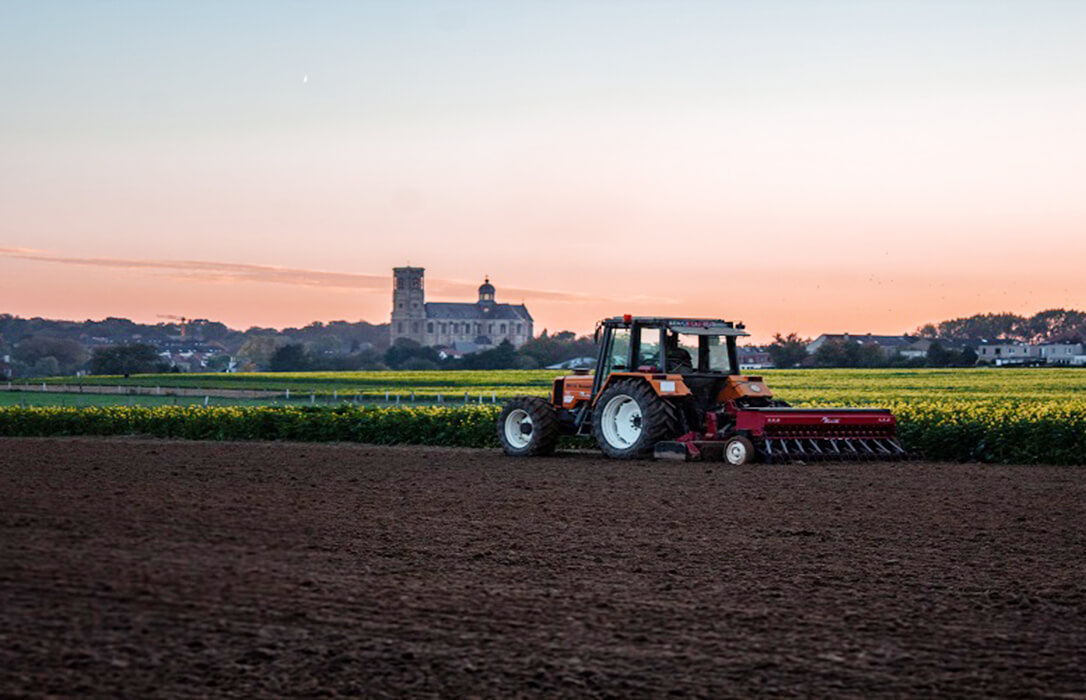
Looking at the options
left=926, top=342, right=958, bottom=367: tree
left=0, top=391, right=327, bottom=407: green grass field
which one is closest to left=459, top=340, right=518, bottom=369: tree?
left=926, top=342, right=958, bottom=367: tree

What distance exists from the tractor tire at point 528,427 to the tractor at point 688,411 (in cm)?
2

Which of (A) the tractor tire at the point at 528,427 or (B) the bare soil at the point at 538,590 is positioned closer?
(B) the bare soil at the point at 538,590

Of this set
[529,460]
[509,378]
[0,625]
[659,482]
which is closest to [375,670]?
[0,625]

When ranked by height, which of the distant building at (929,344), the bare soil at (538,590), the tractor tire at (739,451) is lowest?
the bare soil at (538,590)

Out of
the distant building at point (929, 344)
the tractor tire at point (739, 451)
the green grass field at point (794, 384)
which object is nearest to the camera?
Answer: the tractor tire at point (739, 451)

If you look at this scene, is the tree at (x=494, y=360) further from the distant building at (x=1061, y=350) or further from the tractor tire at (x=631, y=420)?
the tractor tire at (x=631, y=420)

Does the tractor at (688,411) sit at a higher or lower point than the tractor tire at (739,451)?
higher

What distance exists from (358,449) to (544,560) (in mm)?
16126

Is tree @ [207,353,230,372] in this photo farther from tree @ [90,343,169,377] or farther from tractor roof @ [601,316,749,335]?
tractor roof @ [601,316,749,335]

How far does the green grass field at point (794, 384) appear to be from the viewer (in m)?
47.8

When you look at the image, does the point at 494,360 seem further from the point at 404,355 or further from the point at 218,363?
the point at 218,363

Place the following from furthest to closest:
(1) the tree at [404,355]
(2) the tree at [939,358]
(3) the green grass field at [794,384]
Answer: (1) the tree at [404,355] → (2) the tree at [939,358] → (3) the green grass field at [794,384]

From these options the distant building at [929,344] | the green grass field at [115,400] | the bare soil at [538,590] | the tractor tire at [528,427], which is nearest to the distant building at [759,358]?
the green grass field at [115,400]

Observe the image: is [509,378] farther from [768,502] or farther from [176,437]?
[768,502]
